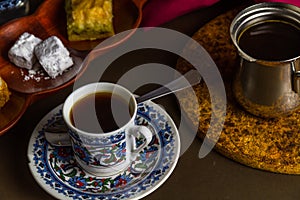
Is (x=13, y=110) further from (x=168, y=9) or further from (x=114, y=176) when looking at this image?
(x=168, y=9)

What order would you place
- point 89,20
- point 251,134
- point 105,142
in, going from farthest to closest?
point 89,20 < point 251,134 < point 105,142

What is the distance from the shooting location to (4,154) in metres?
1.09

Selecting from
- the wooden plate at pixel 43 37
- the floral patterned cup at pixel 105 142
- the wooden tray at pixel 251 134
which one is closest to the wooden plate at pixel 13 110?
the wooden plate at pixel 43 37

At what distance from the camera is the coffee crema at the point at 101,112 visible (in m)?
0.97

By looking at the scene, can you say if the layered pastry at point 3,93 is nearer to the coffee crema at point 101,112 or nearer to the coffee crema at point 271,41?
the coffee crema at point 101,112

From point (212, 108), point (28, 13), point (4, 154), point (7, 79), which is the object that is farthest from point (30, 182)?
point (28, 13)

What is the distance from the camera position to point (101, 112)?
99 centimetres

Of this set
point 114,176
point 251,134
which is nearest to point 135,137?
point 114,176

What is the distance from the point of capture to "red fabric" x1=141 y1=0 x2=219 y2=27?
130 cm

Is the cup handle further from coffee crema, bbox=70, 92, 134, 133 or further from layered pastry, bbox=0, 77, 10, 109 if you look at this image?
layered pastry, bbox=0, 77, 10, 109

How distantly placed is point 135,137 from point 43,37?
1.27 ft

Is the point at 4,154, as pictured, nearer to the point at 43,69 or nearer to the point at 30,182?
the point at 30,182

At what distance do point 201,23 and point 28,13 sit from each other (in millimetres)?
410

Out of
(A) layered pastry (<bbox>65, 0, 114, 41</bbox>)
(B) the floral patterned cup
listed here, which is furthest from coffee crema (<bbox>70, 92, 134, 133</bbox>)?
(A) layered pastry (<bbox>65, 0, 114, 41</bbox>)
